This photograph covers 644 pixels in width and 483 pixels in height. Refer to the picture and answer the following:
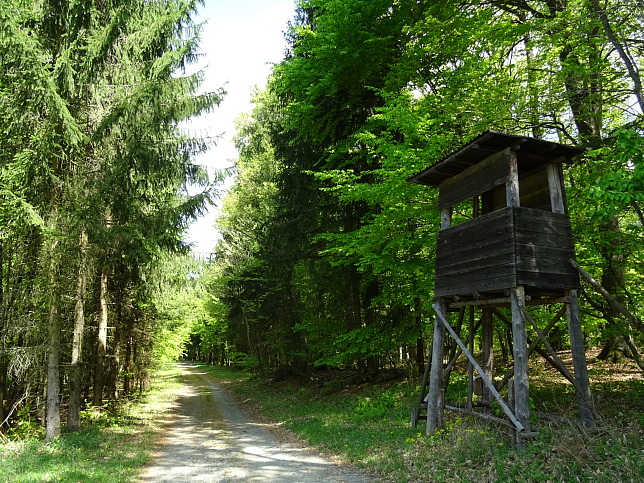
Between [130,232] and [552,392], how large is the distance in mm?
11226

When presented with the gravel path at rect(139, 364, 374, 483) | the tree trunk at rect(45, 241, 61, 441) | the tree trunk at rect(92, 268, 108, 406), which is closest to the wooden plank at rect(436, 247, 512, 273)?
the gravel path at rect(139, 364, 374, 483)

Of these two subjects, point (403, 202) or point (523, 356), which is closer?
point (523, 356)

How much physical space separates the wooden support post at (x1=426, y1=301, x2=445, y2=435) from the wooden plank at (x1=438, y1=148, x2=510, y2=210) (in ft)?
8.01

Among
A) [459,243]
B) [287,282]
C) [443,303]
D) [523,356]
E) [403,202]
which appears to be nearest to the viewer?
[523,356]

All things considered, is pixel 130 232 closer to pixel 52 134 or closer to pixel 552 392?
pixel 52 134

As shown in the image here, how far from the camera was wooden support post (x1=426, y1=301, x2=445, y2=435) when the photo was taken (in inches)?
364

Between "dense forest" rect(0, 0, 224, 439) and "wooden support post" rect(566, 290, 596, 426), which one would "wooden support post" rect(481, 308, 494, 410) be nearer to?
"wooden support post" rect(566, 290, 596, 426)

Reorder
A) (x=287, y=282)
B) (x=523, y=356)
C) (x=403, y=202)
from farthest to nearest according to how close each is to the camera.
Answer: (x=287, y=282), (x=403, y=202), (x=523, y=356)

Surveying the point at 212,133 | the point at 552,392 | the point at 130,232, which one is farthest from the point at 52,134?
the point at 552,392

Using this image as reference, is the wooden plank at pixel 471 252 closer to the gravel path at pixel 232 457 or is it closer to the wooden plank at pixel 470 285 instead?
the wooden plank at pixel 470 285

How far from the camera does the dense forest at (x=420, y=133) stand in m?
9.20

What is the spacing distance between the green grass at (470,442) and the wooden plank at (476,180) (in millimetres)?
4204

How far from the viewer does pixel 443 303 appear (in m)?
9.70

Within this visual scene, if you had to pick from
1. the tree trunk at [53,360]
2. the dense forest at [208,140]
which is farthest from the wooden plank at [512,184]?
the tree trunk at [53,360]
